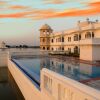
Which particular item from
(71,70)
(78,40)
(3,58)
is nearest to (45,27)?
(78,40)

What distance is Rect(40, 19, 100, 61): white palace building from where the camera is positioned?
26109 millimetres

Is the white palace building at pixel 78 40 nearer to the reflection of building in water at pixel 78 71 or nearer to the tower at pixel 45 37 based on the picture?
the tower at pixel 45 37

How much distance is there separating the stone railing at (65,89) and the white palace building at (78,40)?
18944 millimetres

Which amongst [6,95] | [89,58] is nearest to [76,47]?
[89,58]

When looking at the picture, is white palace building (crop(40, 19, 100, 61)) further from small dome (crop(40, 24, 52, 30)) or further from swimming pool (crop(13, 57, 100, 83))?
swimming pool (crop(13, 57, 100, 83))

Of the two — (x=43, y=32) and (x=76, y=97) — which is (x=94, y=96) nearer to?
(x=76, y=97)

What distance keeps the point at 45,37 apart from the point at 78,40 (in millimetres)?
14764

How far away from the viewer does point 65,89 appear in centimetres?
560

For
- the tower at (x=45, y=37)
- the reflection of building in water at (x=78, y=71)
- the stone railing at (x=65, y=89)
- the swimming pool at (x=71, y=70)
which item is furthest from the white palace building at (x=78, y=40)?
the stone railing at (x=65, y=89)

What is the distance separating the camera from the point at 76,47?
3956 centimetres

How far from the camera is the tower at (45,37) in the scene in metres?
51.7

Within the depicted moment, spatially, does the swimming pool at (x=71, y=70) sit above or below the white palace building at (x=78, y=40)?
below

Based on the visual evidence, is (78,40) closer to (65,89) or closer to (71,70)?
(71,70)

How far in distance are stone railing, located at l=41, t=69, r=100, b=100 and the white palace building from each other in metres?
18.9
